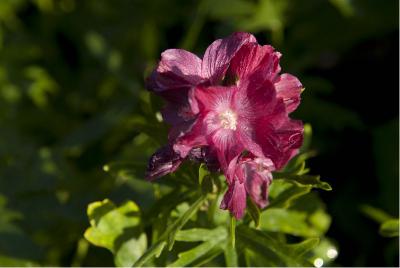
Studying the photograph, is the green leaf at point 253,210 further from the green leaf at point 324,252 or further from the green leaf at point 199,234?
the green leaf at point 324,252

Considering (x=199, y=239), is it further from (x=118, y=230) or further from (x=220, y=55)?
(x=220, y=55)

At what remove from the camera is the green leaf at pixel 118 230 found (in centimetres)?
220

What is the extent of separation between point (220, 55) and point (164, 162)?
1.03ft

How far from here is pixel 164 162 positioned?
1862mm

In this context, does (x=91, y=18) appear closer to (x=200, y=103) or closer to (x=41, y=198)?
(x=41, y=198)

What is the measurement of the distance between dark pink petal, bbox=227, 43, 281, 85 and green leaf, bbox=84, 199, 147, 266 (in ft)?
2.07

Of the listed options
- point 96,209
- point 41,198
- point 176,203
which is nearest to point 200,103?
point 176,203

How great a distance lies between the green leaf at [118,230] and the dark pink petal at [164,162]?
38cm

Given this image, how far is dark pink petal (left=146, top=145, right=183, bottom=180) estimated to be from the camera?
1848 millimetres

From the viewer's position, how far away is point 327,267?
2.54 meters

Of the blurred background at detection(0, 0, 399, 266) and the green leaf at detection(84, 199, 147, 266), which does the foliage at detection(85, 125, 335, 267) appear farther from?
the blurred background at detection(0, 0, 399, 266)

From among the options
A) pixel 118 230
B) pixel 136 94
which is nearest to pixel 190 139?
pixel 118 230

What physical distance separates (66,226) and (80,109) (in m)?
0.98

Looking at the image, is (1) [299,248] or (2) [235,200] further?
(1) [299,248]
